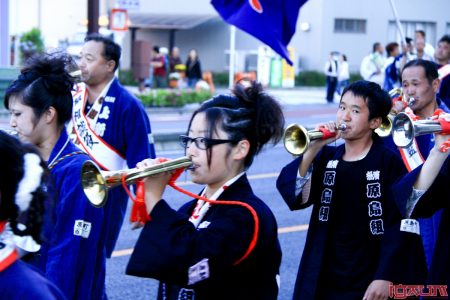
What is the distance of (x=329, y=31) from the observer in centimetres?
3719

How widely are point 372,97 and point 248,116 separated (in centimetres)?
120

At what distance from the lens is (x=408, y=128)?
3594 millimetres

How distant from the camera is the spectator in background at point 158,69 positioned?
28234 millimetres

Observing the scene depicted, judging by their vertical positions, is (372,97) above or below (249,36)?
below

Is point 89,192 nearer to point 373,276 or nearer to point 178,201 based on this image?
point 373,276

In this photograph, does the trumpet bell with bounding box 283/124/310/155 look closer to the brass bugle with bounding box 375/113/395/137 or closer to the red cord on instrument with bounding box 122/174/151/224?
the brass bugle with bounding box 375/113/395/137

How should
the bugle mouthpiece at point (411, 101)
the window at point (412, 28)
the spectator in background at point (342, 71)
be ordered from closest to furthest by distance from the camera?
the bugle mouthpiece at point (411, 101)
the spectator in background at point (342, 71)
the window at point (412, 28)

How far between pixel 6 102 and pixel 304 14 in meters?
34.2

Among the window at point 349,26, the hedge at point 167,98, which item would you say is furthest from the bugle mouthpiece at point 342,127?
the window at point 349,26

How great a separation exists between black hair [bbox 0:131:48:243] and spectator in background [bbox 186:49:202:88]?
85.9 feet

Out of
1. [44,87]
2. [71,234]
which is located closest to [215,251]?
[71,234]

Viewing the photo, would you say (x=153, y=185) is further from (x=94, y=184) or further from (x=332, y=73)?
(x=332, y=73)

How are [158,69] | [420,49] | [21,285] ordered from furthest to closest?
[158,69], [420,49], [21,285]

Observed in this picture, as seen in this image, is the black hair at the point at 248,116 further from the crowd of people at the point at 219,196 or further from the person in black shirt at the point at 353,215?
the person in black shirt at the point at 353,215
